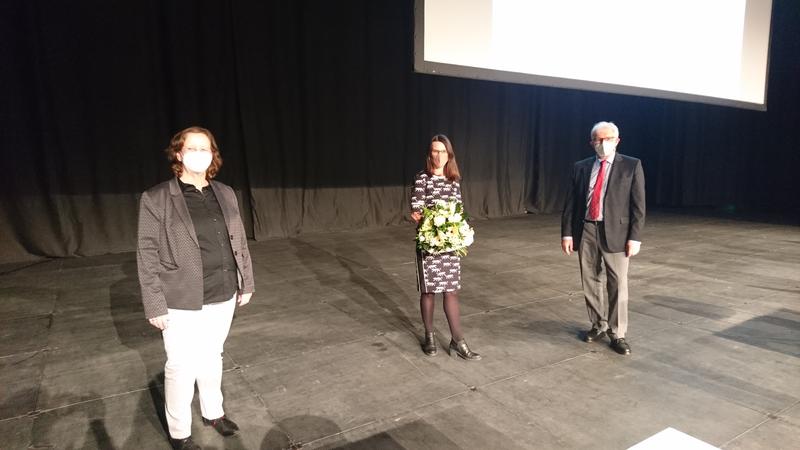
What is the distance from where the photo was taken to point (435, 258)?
302 centimetres

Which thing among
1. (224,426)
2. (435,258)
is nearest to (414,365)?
(435,258)

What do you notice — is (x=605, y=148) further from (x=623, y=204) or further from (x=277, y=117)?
(x=277, y=117)

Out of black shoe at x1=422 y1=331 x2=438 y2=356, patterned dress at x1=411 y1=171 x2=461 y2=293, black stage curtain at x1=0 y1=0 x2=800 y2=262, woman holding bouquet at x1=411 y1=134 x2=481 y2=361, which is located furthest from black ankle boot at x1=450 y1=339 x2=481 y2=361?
black stage curtain at x1=0 y1=0 x2=800 y2=262

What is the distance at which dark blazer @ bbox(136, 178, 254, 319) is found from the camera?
75.9 inches

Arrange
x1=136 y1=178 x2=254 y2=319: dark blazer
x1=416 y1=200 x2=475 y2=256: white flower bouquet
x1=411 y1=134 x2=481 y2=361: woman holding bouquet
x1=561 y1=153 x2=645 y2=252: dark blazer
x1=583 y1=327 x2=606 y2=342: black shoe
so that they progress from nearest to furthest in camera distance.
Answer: x1=136 y1=178 x2=254 y2=319: dark blazer
x1=416 y1=200 x2=475 y2=256: white flower bouquet
x1=411 y1=134 x2=481 y2=361: woman holding bouquet
x1=561 y1=153 x2=645 y2=252: dark blazer
x1=583 y1=327 x2=606 y2=342: black shoe

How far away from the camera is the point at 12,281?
197 inches

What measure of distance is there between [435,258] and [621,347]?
137cm

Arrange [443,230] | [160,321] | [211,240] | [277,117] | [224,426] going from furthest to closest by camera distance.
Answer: [277,117] < [443,230] < [224,426] < [211,240] < [160,321]

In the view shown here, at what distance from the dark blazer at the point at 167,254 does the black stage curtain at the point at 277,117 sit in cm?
233

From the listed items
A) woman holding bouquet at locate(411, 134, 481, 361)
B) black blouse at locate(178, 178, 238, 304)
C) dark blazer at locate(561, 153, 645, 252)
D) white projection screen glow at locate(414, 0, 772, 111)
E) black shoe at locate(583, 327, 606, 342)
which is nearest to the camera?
black blouse at locate(178, 178, 238, 304)

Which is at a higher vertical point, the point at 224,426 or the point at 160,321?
the point at 160,321

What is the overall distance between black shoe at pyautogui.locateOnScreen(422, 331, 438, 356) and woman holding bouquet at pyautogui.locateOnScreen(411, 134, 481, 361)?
15 cm

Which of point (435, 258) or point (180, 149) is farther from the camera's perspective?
point (435, 258)

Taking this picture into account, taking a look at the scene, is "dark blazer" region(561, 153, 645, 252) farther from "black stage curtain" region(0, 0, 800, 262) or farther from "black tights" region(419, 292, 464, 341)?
"black stage curtain" region(0, 0, 800, 262)
